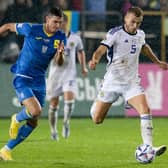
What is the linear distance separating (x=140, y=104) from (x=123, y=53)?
0.80m

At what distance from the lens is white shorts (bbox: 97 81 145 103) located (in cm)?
1185

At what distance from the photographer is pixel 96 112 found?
1221 centimetres

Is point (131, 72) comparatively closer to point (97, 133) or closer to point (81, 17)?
point (97, 133)

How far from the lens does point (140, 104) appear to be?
11.6m

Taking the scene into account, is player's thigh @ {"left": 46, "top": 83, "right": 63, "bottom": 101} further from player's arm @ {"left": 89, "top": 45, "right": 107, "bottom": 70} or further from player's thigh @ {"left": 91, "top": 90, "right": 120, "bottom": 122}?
player's arm @ {"left": 89, "top": 45, "right": 107, "bottom": 70}

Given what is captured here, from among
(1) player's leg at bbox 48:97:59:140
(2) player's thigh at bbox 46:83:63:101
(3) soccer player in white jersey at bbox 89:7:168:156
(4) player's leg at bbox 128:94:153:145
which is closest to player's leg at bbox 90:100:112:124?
(3) soccer player in white jersey at bbox 89:7:168:156

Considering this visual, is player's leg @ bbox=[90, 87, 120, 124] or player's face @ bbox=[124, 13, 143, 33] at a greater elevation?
player's face @ bbox=[124, 13, 143, 33]

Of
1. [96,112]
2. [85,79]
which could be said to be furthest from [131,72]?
[85,79]

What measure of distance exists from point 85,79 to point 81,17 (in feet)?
5.27

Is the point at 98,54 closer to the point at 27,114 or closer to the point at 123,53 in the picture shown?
the point at 123,53

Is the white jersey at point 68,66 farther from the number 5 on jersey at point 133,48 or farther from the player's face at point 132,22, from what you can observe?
the player's face at point 132,22

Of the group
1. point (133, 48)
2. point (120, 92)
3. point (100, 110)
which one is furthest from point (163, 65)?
point (100, 110)

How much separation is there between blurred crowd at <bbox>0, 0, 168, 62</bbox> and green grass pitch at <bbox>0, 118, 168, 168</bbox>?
215cm

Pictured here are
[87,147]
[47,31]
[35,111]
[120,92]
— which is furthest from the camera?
[87,147]
